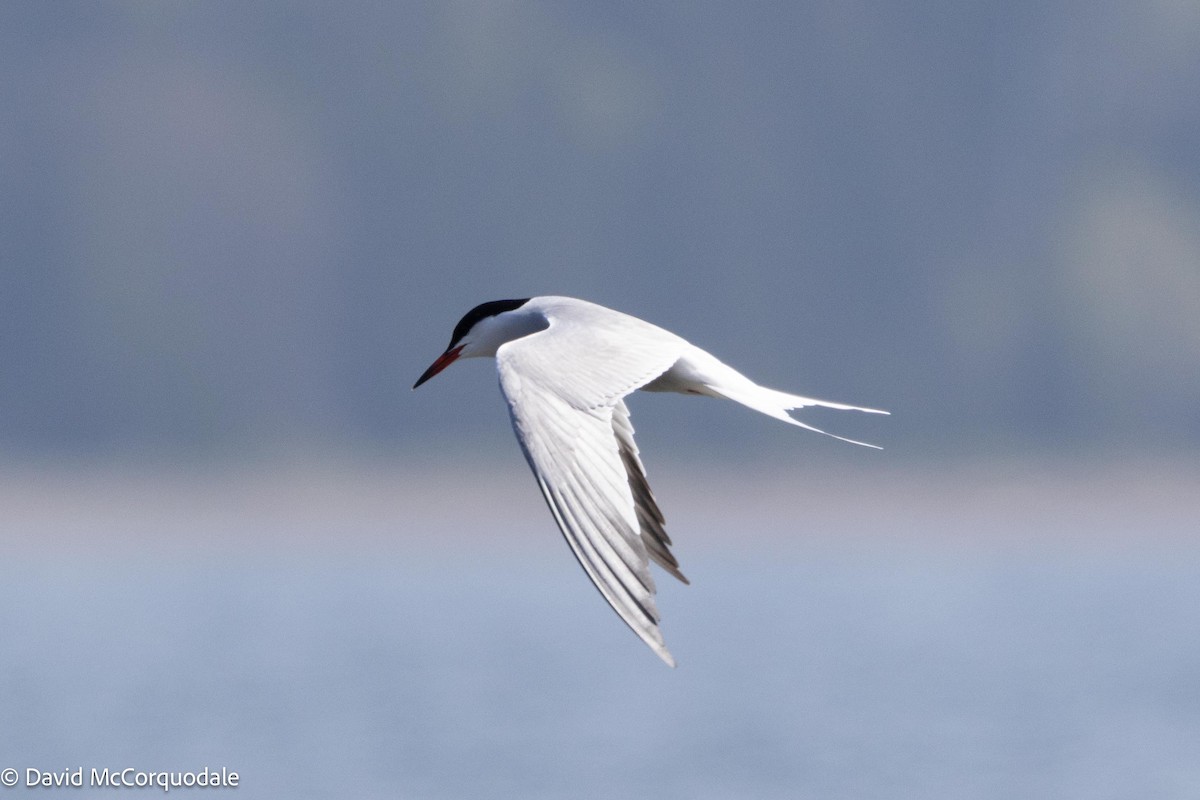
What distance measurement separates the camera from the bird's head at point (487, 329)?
25.2 feet

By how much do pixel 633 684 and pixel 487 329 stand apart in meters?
35.7

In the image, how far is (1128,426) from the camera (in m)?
76.5

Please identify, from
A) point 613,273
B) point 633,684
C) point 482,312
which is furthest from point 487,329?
point 613,273

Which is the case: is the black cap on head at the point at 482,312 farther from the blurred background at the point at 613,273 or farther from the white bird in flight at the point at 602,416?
the blurred background at the point at 613,273

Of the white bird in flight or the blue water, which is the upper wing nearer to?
the white bird in flight

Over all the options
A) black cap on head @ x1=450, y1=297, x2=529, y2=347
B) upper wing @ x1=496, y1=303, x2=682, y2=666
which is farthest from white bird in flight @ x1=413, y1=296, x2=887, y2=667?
black cap on head @ x1=450, y1=297, x2=529, y2=347

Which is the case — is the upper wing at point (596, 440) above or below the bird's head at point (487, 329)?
above

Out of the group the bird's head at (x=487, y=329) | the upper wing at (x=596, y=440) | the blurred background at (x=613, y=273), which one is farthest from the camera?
the blurred background at (x=613, y=273)

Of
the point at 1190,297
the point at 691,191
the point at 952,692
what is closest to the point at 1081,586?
the point at 1190,297

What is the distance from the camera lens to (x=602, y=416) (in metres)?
5.52

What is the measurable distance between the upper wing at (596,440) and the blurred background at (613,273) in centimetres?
5498

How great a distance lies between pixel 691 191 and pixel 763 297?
8100mm

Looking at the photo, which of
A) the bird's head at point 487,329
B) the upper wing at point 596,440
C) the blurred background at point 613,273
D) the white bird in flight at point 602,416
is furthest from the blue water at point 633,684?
the upper wing at point 596,440

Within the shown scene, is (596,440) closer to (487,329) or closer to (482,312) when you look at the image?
(487,329)
